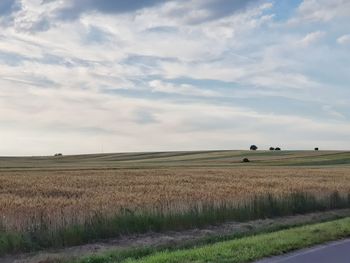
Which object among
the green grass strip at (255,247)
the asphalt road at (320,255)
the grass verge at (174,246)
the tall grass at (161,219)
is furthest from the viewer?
the tall grass at (161,219)

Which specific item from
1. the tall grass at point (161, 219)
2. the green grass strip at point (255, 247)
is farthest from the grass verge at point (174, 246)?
the tall grass at point (161, 219)

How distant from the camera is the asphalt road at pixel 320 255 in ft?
37.7

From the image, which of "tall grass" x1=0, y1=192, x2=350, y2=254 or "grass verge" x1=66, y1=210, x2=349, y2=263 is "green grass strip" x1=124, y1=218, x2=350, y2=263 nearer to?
"grass verge" x1=66, y1=210, x2=349, y2=263

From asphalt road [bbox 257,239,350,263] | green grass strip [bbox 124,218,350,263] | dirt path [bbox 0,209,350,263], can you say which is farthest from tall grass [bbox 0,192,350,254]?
asphalt road [bbox 257,239,350,263]

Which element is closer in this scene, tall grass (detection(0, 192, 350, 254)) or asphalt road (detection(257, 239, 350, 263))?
asphalt road (detection(257, 239, 350, 263))

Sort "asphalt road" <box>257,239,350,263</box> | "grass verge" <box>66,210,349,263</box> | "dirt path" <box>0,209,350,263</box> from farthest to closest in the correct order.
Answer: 1. "dirt path" <box>0,209,350,263</box>
2. "grass verge" <box>66,210,349,263</box>
3. "asphalt road" <box>257,239,350,263</box>

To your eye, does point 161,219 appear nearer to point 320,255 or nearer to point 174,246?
point 174,246

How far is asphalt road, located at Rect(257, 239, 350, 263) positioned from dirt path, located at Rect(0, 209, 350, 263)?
11.6 feet

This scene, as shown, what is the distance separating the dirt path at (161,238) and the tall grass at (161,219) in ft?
1.12

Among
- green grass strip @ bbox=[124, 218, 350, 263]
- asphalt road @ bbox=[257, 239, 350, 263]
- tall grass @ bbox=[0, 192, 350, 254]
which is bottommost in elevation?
asphalt road @ bbox=[257, 239, 350, 263]

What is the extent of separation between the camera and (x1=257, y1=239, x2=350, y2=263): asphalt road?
11.5 meters

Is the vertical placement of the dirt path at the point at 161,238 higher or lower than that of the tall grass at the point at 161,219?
lower

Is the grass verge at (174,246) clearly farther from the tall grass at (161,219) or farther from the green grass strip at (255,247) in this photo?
the tall grass at (161,219)

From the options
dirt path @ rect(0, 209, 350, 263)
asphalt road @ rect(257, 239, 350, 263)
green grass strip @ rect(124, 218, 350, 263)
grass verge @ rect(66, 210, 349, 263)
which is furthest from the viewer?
dirt path @ rect(0, 209, 350, 263)
